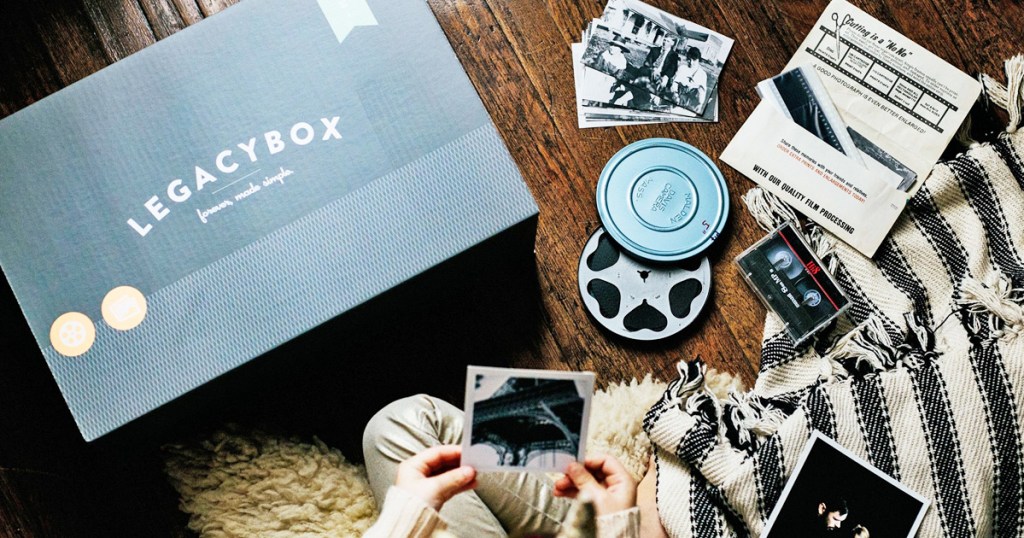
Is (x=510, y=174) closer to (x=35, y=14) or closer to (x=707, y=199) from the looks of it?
(x=707, y=199)

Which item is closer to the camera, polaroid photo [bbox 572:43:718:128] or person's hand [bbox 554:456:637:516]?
person's hand [bbox 554:456:637:516]

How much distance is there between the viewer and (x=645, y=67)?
1.32 meters

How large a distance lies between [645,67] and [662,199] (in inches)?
9.7

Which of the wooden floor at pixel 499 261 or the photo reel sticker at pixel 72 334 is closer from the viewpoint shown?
the photo reel sticker at pixel 72 334

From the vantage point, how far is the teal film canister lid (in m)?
1.25

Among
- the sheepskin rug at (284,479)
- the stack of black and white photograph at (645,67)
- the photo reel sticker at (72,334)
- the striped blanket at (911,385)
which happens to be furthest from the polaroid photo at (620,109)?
the photo reel sticker at (72,334)

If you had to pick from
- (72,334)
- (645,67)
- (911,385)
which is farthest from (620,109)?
(72,334)

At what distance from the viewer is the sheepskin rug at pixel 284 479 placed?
1101 mm

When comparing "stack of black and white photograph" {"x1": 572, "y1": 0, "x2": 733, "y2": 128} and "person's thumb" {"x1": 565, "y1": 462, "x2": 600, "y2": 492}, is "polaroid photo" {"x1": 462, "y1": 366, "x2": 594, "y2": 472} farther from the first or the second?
"stack of black and white photograph" {"x1": 572, "y1": 0, "x2": 733, "y2": 128}

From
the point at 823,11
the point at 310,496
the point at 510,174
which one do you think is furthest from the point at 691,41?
the point at 310,496

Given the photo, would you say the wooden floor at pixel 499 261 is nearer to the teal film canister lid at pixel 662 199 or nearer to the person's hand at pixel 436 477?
the teal film canister lid at pixel 662 199

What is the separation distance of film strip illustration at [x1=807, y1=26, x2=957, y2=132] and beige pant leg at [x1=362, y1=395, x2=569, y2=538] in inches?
35.0

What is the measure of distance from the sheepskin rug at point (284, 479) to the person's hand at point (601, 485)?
0.75ft

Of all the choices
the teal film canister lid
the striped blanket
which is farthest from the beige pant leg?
the teal film canister lid
